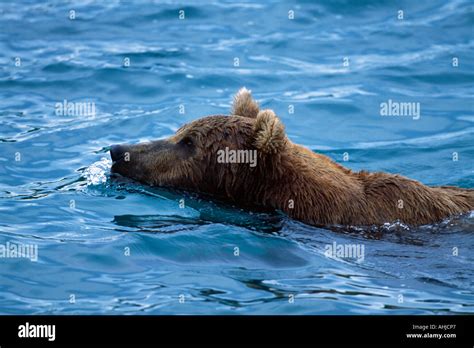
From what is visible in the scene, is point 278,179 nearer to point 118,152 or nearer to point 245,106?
point 245,106

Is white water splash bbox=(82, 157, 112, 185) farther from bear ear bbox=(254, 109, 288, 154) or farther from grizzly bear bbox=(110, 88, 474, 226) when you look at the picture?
bear ear bbox=(254, 109, 288, 154)

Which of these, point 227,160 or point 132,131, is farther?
point 132,131

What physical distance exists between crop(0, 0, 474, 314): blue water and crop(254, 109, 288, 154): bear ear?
0.72 metres

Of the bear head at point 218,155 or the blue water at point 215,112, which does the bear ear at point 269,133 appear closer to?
the bear head at point 218,155

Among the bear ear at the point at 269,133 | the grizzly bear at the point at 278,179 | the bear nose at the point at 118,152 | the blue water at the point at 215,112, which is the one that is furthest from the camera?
the bear nose at the point at 118,152

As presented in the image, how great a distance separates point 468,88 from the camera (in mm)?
15516

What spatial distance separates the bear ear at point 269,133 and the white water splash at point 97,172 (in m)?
2.32

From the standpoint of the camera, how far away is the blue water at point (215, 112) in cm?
816

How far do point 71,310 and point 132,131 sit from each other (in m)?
6.31

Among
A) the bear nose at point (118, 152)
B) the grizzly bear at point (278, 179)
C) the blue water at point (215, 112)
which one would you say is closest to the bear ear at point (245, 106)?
the grizzly bear at point (278, 179)

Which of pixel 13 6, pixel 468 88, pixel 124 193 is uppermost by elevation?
pixel 13 6

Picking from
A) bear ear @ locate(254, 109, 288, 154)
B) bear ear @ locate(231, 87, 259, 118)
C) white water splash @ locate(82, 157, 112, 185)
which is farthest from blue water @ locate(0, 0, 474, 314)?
bear ear @ locate(231, 87, 259, 118)
